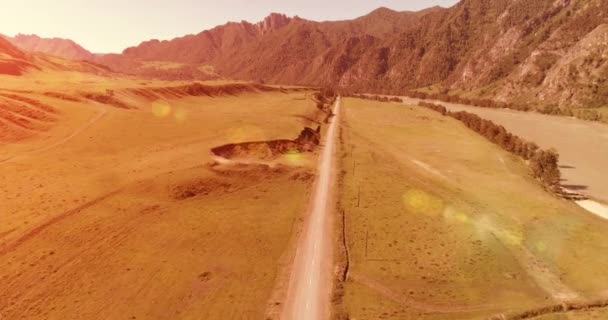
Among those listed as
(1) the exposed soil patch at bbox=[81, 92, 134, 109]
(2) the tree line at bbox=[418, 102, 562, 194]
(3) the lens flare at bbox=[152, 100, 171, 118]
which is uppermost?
(1) the exposed soil patch at bbox=[81, 92, 134, 109]

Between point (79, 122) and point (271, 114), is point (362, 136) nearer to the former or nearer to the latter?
point (271, 114)

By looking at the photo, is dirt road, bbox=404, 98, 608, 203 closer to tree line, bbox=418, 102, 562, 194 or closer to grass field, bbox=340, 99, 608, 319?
tree line, bbox=418, 102, 562, 194

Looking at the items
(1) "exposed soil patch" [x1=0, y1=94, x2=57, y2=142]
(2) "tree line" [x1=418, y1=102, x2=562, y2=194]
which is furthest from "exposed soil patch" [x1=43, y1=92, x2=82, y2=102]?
(2) "tree line" [x1=418, y1=102, x2=562, y2=194]

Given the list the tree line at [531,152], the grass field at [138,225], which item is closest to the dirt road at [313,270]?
the grass field at [138,225]

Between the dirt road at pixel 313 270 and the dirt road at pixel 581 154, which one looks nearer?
the dirt road at pixel 313 270

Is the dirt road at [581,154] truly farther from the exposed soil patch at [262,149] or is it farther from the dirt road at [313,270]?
the exposed soil patch at [262,149]

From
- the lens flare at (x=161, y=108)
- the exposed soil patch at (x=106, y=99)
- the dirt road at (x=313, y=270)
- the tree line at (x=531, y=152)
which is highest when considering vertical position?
the exposed soil patch at (x=106, y=99)

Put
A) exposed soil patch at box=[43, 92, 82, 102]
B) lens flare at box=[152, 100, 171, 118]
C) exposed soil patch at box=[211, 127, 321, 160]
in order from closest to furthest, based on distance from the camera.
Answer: exposed soil patch at box=[211, 127, 321, 160]
exposed soil patch at box=[43, 92, 82, 102]
lens flare at box=[152, 100, 171, 118]
